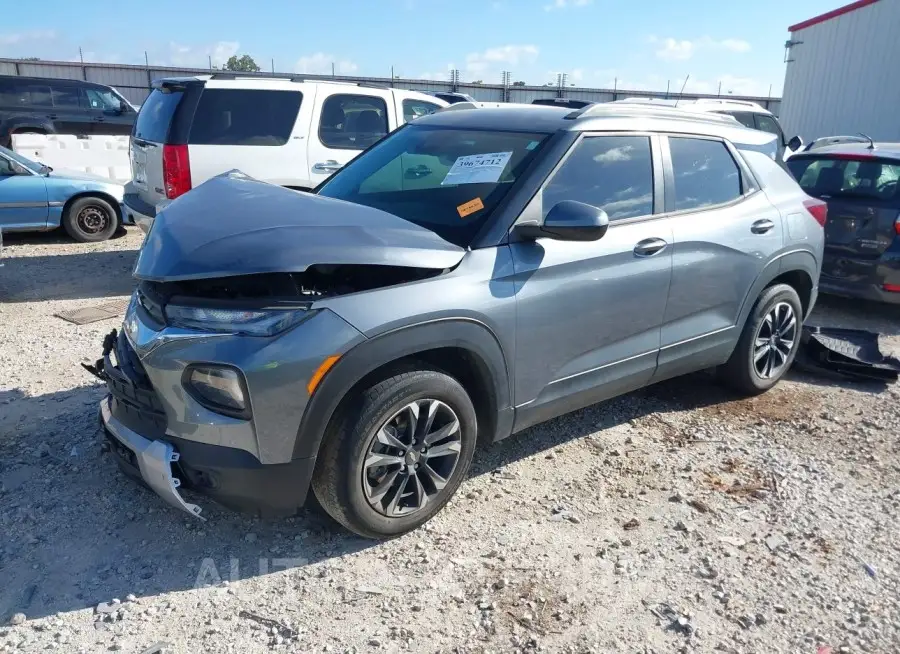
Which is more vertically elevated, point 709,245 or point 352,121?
point 352,121

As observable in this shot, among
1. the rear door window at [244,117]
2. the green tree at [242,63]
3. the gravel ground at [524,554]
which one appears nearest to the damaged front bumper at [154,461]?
the gravel ground at [524,554]

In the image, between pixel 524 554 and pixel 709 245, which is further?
pixel 709 245

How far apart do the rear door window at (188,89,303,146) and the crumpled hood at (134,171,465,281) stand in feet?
12.8

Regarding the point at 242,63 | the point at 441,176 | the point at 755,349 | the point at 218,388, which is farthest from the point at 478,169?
the point at 242,63

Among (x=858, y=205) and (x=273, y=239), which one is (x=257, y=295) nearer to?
(x=273, y=239)

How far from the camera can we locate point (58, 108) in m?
15.5

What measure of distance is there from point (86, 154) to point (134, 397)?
422 inches

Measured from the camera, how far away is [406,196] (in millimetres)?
3805

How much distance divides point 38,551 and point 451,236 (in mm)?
2258

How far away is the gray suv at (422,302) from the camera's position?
2.75 meters

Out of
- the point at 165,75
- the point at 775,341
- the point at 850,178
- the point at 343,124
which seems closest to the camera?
the point at 775,341

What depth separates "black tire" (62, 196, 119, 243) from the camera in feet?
30.2

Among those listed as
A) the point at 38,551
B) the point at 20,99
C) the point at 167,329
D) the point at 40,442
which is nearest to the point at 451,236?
the point at 167,329

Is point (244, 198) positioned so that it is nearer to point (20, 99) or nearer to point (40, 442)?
point (40, 442)
